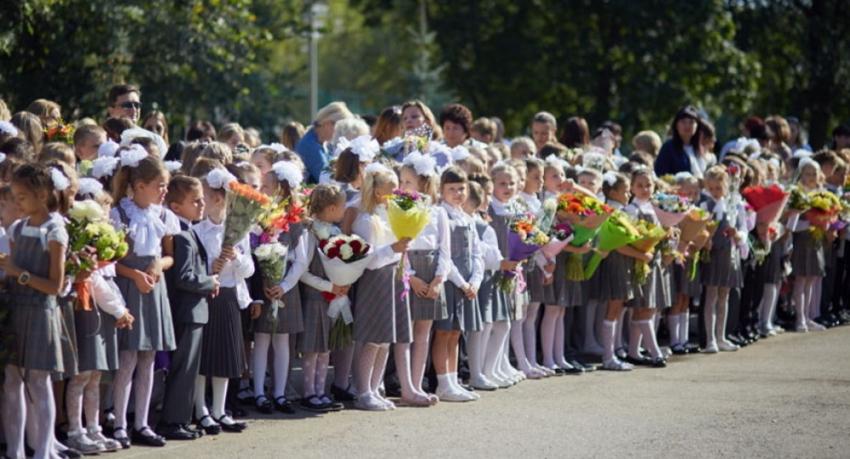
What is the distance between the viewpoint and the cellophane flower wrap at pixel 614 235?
39.8 feet

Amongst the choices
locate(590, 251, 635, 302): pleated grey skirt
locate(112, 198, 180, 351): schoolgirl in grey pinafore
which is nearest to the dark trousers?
locate(112, 198, 180, 351): schoolgirl in grey pinafore

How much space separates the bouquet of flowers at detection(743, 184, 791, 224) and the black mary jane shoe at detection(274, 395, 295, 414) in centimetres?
675

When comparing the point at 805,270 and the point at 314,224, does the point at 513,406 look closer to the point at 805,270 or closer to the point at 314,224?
the point at 314,224

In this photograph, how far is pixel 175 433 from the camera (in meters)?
8.75

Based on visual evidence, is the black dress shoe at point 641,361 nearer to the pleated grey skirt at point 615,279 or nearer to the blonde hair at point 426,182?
the pleated grey skirt at point 615,279

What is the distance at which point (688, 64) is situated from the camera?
93.5ft

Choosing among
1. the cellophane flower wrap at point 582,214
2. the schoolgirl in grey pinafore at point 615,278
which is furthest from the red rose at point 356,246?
the schoolgirl in grey pinafore at point 615,278

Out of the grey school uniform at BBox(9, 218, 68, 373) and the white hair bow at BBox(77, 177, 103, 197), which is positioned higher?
the white hair bow at BBox(77, 177, 103, 197)

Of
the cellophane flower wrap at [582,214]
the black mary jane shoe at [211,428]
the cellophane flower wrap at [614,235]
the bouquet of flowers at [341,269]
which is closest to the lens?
the black mary jane shoe at [211,428]

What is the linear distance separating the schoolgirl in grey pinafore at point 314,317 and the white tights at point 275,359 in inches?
5.3

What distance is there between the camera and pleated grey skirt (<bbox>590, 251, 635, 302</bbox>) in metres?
12.5

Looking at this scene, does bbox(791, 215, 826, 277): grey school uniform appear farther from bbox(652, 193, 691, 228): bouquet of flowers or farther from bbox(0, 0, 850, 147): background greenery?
bbox(0, 0, 850, 147): background greenery

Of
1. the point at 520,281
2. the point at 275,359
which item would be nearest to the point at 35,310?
the point at 275,359

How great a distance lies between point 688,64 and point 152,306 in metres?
21.7
